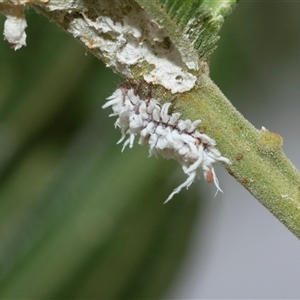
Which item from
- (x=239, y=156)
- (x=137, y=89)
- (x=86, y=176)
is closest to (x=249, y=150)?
(x=239, y=156)

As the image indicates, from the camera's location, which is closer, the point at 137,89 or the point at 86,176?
the point at 137,89

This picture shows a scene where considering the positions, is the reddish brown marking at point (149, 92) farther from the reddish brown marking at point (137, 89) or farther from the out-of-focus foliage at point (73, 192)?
the out-of-focus foliage at point (73, 192)

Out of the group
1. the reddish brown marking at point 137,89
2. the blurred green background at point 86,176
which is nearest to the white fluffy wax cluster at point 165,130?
the reddish brown marking at point 137,89

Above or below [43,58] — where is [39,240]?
below

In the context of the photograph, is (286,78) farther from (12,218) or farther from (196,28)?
(12,218)

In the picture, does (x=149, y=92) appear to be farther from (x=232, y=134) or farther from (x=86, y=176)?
(x=86, y=176)

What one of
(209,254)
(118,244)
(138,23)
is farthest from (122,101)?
(209,254)
